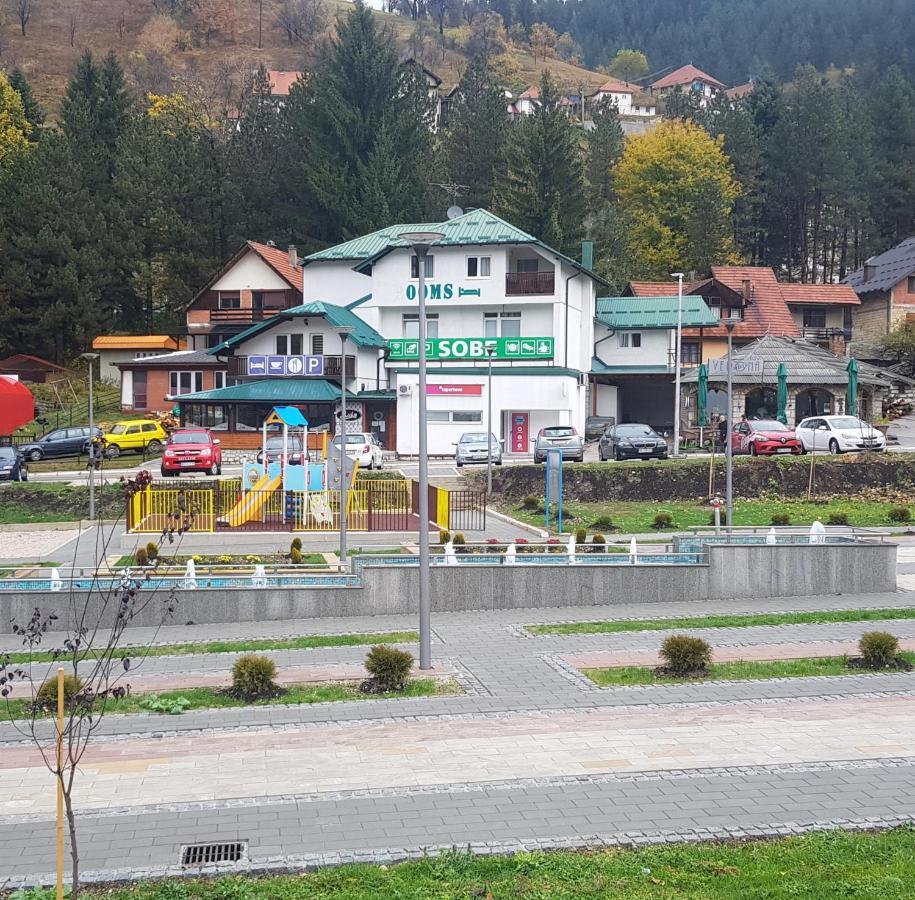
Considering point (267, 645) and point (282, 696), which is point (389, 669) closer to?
point (282, 696)

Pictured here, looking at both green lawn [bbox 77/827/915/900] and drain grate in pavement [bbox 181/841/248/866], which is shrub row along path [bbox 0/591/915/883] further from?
green lawn [bbox 77/827/915/900]

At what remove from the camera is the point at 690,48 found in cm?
19362

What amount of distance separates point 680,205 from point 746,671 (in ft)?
218

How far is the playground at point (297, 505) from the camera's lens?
29391mm

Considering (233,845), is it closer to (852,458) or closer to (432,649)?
(432,649)

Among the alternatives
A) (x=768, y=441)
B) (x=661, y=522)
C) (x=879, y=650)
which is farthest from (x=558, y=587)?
(x=768, y=441)

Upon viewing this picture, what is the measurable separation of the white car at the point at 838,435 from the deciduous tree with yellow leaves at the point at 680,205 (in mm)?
Answer: 34876

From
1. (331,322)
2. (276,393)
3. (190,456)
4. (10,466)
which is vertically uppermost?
(331,322)

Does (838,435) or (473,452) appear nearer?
(838,435)

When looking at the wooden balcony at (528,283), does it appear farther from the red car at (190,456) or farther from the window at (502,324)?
the red car at (190,456)

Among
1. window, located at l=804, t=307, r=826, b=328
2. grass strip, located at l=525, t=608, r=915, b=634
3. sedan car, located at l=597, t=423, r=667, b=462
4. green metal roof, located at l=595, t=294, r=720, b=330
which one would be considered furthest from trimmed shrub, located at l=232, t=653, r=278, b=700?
window, located at l=804, t=307, r=826, b=328

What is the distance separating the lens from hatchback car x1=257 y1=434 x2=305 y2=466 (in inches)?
1339

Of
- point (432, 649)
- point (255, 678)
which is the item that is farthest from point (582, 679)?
point (255, 678)

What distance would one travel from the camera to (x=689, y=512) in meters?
32.3
